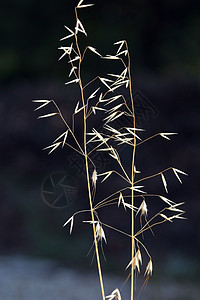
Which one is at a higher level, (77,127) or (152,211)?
(77,127)

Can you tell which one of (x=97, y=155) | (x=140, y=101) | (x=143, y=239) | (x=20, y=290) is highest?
(x=140, y=101)

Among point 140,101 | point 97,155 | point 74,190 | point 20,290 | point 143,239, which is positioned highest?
point 140,101

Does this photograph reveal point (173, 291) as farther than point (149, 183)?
No

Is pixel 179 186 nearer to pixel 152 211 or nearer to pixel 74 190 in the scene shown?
pixel 152 211

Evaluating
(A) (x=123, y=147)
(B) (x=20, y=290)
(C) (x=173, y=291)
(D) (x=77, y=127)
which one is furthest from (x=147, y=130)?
(B) (x=20, y=290)

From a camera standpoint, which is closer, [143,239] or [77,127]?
[143,239]

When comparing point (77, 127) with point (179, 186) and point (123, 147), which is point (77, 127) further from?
point (179, 186)

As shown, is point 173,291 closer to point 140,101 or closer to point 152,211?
point 152,211

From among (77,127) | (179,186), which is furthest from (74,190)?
(179,186)

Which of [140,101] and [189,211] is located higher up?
[140,101]
